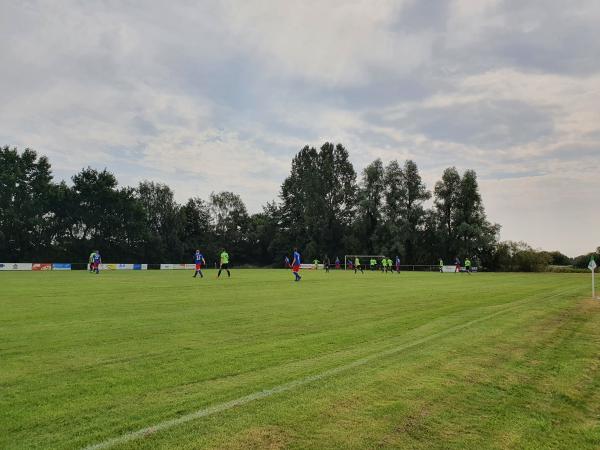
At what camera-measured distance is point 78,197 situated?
82.6m

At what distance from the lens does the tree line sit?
77.6 m

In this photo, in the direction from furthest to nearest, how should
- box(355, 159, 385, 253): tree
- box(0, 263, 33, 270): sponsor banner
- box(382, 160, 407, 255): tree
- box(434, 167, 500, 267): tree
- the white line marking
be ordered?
box(355, 159, 385, 253): tree < box(382, 160, 407, 255): tree < box(434, 167, 500, 267): tree < box(0, 263, 33, 270): sponsor banner < the white line marking

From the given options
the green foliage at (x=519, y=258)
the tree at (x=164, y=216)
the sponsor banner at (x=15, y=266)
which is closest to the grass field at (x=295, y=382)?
the sponsor banner at (x=15, y=266)

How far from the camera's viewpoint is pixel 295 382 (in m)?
5.89

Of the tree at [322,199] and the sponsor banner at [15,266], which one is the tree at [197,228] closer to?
the tree at [322,199]

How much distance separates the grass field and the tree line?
2832 inches

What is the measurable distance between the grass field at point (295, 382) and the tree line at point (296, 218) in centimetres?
7194

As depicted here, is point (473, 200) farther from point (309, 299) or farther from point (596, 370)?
point (596, 370)

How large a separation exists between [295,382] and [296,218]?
3681 inches

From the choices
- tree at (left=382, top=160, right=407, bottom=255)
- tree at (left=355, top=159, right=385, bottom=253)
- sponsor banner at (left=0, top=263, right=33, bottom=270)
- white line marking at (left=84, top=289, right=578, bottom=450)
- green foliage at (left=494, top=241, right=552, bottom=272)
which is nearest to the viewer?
white line marking at (left=84, top=289, right=578, bottom=450)

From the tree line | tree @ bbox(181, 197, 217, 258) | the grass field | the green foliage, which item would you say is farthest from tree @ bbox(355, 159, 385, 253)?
the grass field

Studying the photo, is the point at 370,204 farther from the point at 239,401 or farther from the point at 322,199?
the point at 239,401

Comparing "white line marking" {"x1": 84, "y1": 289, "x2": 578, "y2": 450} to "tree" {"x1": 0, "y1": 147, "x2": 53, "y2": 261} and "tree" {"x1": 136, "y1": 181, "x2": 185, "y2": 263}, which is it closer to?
"tree" {"x1": 0, "y1": 147, "x2": 53, "y2": 261}

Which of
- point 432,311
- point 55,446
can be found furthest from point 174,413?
point 432,311
